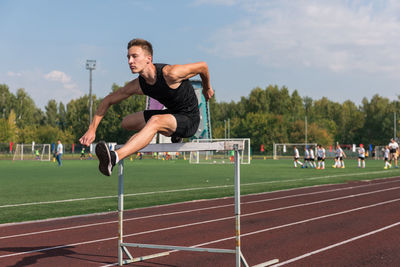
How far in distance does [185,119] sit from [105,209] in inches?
232

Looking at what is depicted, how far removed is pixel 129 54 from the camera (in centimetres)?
459

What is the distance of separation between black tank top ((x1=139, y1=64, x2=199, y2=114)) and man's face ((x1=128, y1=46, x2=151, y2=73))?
149 mm

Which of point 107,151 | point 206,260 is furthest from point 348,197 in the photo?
point 107,151

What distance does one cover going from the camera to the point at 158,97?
4.80m

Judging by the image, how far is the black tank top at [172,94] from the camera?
15.1ft

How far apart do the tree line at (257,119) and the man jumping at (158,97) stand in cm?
7328

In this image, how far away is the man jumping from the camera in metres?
4.43

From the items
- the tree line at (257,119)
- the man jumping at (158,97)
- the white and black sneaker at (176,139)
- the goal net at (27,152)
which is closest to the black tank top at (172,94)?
the man jumping at (158,97)

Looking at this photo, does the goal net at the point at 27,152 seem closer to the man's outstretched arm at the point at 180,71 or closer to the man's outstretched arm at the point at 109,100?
the man's outstretched arm at the point at 109,100

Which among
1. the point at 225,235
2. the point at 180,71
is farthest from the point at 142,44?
the point at 225,235

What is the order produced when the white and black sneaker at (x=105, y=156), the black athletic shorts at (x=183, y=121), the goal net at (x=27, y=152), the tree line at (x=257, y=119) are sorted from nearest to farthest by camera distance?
1. the white and black sneaker at (x=105, y=156)
2. the black athletic shorts at (x=183, y=121)
3. the goal net at (x=27, y=152)
4. the tree line at (x=257, y=119)

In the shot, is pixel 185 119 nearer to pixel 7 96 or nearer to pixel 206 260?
pixel 206 260

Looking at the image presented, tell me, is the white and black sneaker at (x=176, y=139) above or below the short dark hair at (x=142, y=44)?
below

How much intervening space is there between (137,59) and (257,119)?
80998mm
